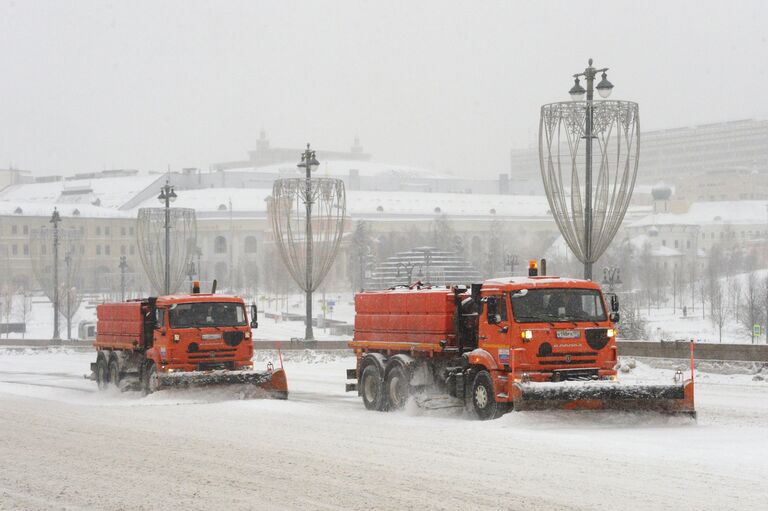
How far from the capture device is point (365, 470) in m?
15.7

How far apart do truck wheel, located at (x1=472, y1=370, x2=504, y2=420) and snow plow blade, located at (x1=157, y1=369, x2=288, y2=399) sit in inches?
264

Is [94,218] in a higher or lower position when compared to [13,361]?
higher

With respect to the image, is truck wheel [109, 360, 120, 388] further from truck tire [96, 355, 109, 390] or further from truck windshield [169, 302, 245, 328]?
truck windshield [169, 302, 245, 328]

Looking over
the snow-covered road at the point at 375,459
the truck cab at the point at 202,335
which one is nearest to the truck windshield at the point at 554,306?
the snow-covered road at the point at 375,459

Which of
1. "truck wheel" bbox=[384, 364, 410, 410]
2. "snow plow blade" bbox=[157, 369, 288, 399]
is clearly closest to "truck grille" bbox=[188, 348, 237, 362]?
"snow plow blade" bbox=[157, 369, 288, 399]

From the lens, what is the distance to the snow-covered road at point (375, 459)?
544 inches

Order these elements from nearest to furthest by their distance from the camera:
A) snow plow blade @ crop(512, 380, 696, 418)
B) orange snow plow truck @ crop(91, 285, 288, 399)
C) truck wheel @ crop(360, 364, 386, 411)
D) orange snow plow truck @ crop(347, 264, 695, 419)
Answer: snow plow blade @ crop(512, 380, 696, 418) → orange snow plow truck @ crop(347, 264, 695, 419) → truck wheel @ crop(360, 364, 386, 411) → orange snow plow truck @ crop(91, 285, 288, 399)

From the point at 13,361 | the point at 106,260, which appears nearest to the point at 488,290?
the point at 13,361

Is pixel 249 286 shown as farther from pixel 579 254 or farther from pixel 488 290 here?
pixel 488 290

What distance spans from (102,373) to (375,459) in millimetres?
17827

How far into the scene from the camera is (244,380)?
27031mm

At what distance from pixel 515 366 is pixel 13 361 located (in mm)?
36714

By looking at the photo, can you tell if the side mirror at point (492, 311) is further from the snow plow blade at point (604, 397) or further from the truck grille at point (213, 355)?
the truck grille at point (213, 355)

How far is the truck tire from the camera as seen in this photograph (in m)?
32.6
